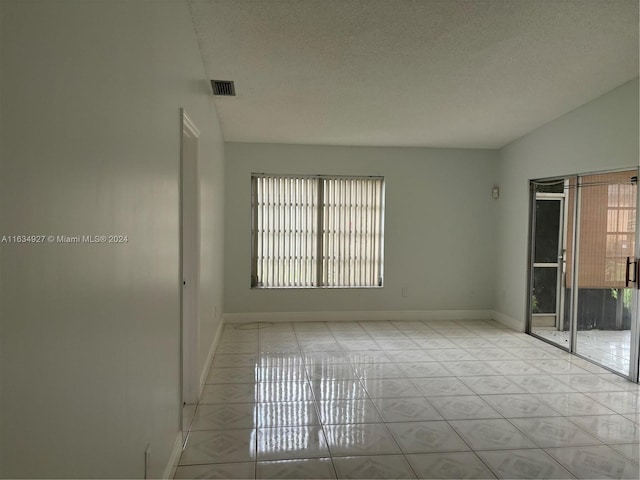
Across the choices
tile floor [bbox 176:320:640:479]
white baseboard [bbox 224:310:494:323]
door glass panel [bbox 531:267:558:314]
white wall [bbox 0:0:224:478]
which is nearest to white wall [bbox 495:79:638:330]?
door glass panel [bbox 531:267:558:314]

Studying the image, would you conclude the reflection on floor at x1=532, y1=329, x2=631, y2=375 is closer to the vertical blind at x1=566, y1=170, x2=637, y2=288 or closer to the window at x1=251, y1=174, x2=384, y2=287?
the vertical blind at x1=566, y1=170, x2=637, y2=288

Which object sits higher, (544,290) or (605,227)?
(605,227)

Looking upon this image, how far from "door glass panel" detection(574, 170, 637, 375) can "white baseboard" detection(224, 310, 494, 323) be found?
6.27ft

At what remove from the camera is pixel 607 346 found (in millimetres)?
4602

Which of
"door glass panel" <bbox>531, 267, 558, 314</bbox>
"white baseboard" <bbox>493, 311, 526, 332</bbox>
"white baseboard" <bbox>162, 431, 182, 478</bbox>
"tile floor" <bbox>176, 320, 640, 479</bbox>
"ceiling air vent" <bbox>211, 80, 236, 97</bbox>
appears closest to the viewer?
"white baseboard" <bbox>162, 431, 182, 478</bbox>

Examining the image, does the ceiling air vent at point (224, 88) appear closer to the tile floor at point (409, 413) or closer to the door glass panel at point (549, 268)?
the tile floor at point (409, 413)

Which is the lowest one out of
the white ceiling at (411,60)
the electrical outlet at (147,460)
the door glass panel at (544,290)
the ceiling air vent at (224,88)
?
the electrical outlet at (147,460)

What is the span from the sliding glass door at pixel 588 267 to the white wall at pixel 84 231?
4328 mm

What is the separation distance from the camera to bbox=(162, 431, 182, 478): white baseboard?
7.95 feet

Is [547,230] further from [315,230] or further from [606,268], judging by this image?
[315,230]

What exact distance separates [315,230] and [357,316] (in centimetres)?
143

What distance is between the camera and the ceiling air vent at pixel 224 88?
4090 mm

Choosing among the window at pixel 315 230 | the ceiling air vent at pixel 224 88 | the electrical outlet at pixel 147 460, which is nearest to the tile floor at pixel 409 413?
the electrical outlet at pixel 147 460

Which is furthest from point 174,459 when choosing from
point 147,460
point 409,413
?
point 409,413
